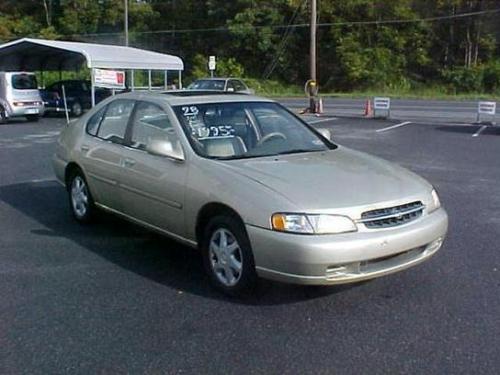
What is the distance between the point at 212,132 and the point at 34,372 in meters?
2.46

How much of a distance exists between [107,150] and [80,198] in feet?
2.93

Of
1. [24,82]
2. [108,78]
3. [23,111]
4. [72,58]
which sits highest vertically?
[72,58]

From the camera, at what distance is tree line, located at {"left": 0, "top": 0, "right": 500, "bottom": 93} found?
42594 millimetres

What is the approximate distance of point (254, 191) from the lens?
13.3 ft

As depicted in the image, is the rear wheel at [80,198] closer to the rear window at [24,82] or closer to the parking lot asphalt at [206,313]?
the parking lot asphalt at [206,313]

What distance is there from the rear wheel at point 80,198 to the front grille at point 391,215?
3.23 m

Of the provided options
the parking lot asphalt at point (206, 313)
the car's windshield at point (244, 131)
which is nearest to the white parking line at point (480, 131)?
the parking lot asphalt at point (206, 313)

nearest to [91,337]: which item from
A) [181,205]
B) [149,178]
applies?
[181,205]

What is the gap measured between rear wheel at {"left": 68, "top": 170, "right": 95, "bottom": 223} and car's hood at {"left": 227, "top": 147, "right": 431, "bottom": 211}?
224cm

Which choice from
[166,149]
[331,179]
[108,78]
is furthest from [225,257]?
[108,78]

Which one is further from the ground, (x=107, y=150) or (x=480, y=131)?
(x=107, y=150)

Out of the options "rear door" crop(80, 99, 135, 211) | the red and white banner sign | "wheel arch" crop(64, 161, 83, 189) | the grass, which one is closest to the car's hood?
"rear door" crop(80, 99, 135, 211)

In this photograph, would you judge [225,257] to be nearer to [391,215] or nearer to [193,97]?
[391,215]

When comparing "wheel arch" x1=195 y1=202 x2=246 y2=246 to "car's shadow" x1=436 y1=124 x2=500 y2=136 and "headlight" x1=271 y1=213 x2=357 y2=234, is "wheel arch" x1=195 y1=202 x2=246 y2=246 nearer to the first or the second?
"headlight" x1=271 y1=213 x2=357 y2=234
